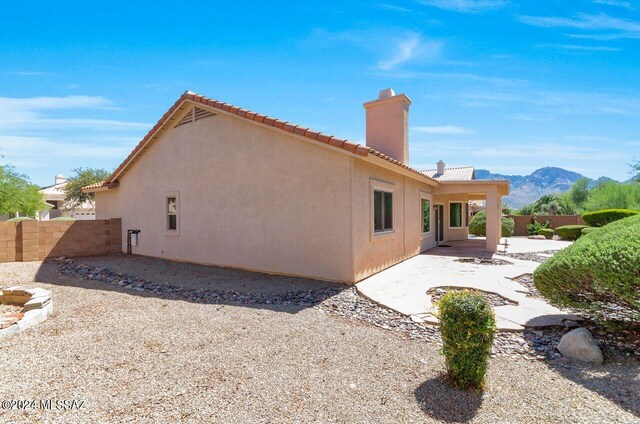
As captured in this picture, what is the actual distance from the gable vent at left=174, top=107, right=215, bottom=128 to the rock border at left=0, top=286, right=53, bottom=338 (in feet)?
23.0

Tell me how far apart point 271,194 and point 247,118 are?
238 cm

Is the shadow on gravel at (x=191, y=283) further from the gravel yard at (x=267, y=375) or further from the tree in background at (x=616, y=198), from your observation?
the tree in background at (x=616, y=198)

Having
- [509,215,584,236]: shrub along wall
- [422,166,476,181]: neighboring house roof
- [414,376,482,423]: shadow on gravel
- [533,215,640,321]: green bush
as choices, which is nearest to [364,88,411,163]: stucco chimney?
[422,166,476,181]: neighboring house roof

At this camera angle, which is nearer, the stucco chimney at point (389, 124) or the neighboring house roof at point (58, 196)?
the stucco chimney at point (389, 124)

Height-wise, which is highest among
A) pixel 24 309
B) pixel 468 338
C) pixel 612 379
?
pixel 468 338

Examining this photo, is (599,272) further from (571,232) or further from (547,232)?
(547,232)

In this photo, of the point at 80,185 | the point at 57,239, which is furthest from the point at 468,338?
the point at 80,185

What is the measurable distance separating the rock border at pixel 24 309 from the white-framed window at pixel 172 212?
212 inches

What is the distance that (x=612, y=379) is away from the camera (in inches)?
159

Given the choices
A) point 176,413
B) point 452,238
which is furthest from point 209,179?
point 452,238

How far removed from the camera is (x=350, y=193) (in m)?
8.34

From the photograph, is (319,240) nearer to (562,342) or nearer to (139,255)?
(562,342)

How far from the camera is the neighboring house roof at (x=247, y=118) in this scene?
8.02 m

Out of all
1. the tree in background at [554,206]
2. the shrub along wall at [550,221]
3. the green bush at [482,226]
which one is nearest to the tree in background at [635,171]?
the tree in background at [554,206]
